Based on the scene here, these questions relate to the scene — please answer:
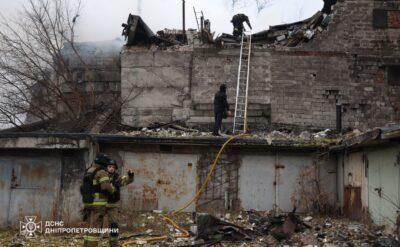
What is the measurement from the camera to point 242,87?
1461 centimetres

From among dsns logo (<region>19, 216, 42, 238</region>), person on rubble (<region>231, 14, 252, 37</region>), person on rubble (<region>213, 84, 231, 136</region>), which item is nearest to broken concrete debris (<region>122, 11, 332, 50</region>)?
person on rubble (<region>231, 14, 252, 37</region>)

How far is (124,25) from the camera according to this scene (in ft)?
50.9

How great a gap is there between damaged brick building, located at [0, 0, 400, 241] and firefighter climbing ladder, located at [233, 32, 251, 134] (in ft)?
0.71

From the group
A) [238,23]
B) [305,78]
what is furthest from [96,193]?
[238,23]

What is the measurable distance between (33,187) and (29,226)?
3.08 feet

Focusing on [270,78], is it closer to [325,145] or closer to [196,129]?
[196,129]

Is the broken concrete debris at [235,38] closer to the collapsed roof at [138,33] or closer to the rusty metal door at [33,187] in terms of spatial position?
the collapsed roof at [138,33]

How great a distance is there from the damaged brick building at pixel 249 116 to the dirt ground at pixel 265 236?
78 centimetres

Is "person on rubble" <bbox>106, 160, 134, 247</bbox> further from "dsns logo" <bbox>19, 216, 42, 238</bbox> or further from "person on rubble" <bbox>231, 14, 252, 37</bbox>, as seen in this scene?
"person on rubble" <bbox>231, 14, 252, 37</bbox>

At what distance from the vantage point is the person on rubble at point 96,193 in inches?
275

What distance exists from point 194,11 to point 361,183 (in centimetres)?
914

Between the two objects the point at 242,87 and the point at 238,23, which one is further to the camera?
the point at 238,23

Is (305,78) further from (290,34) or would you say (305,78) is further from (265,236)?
(265,236)

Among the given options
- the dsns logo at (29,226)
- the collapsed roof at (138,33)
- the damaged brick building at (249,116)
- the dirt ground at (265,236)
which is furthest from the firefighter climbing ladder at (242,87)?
the dsns logo at (29,226)
